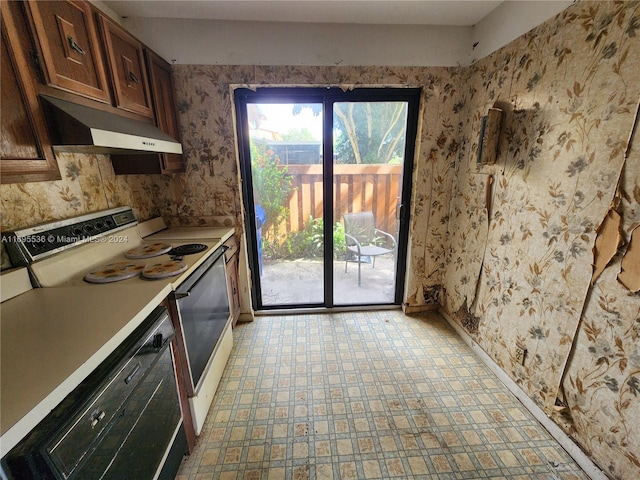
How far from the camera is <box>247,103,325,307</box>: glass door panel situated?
2.26m

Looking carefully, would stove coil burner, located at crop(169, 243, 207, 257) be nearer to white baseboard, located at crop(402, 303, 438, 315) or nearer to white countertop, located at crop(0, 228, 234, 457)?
white countertop, located at crop(0, 228, 234, 457)

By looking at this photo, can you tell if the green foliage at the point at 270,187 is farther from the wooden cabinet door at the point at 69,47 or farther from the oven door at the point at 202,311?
the wooden cabinet door at the point at 69,47

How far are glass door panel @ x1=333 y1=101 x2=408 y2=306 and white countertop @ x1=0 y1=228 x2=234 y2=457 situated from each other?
5.47 ft

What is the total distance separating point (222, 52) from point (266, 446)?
259 cm

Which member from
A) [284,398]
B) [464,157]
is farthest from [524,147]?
[284,398]

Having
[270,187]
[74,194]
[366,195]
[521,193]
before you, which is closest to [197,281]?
[74,194]

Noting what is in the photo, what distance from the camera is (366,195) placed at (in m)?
2.53

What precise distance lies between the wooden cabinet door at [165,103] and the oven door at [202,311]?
74cm

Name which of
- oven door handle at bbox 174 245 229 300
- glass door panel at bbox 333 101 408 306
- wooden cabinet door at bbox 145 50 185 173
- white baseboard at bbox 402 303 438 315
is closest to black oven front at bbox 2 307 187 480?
oven door handle at bbox 174 245 229 300

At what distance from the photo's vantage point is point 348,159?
238 cm

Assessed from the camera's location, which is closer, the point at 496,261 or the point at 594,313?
the point at 594,313

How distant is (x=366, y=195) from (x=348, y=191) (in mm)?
189

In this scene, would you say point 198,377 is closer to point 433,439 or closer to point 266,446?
point 266,446

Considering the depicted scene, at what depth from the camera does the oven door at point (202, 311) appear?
1.31m
